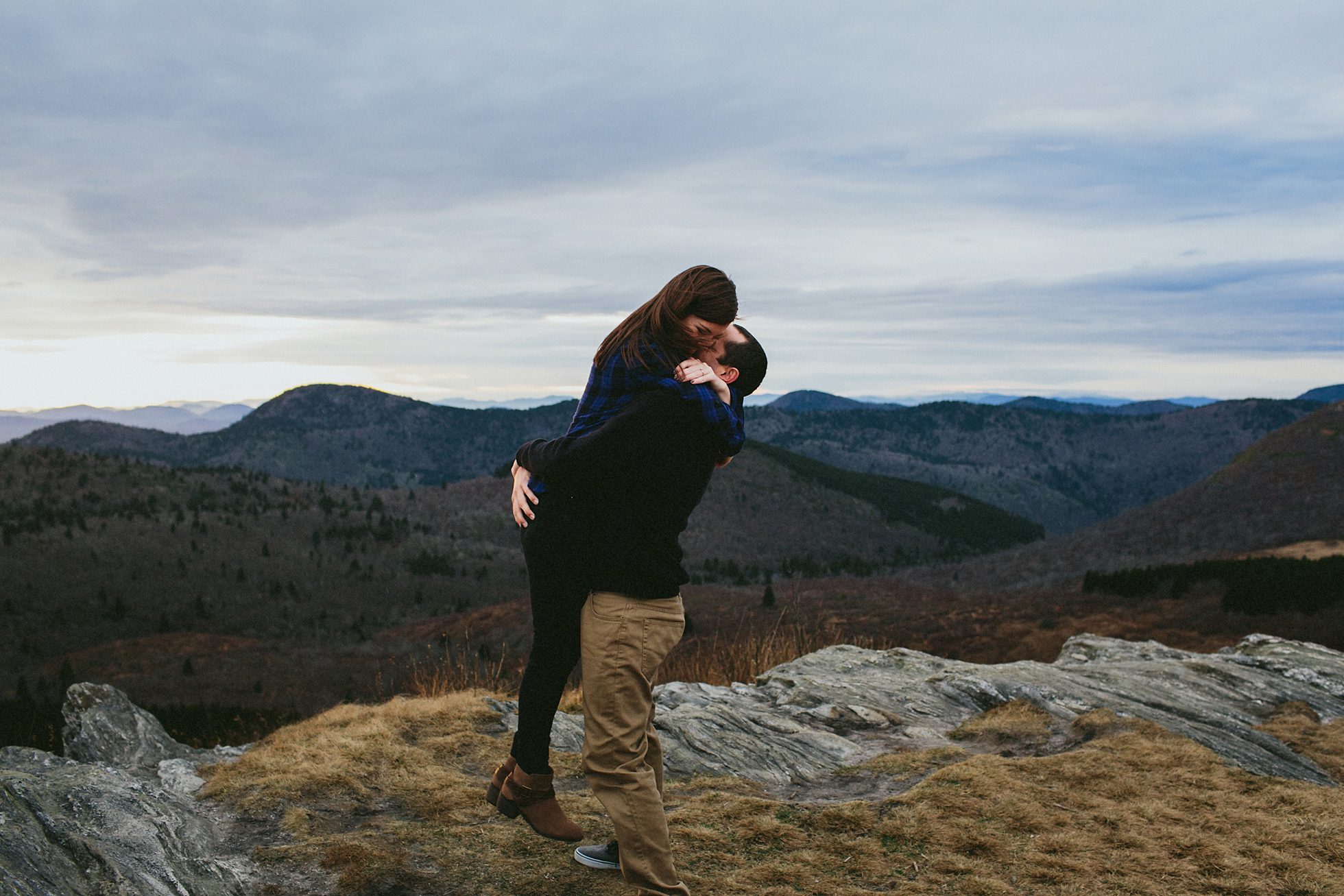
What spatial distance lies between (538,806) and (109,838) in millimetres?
1985

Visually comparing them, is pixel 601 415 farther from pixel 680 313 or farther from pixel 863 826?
pixel 863 826

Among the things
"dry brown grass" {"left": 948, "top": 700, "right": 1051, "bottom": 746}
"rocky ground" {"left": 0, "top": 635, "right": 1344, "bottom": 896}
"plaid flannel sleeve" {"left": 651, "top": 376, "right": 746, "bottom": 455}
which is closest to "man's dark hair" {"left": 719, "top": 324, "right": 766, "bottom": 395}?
"plaid flannel sleeve" {"left": 651, "top": 376, "right": 746, "bottom": 455}

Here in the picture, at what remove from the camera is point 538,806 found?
177 inches

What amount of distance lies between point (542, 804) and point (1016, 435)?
208932mm

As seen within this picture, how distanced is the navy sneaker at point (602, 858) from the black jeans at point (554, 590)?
0.64m

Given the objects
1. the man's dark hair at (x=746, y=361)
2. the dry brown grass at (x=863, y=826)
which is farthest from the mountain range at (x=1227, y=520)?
the man's dark hair at (x=746, y=361)

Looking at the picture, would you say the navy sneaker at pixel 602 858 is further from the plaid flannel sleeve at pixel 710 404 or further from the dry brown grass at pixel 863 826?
the plaid flannel sleeve at pixel 710 404

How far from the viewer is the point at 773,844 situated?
4699 mm

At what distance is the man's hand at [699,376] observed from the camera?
3.65 metres

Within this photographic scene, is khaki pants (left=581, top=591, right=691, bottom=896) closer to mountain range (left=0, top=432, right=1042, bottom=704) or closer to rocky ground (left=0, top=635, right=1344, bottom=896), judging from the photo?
rocky ground (left=0, top=635, right=1344, bottom=896)

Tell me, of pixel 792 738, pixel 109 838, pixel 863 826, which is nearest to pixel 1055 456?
pixel 792 738

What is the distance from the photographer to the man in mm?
3666

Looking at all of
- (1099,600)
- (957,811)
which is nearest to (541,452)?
(957,811)

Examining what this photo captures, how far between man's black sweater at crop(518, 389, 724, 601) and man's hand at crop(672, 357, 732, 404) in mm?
92
